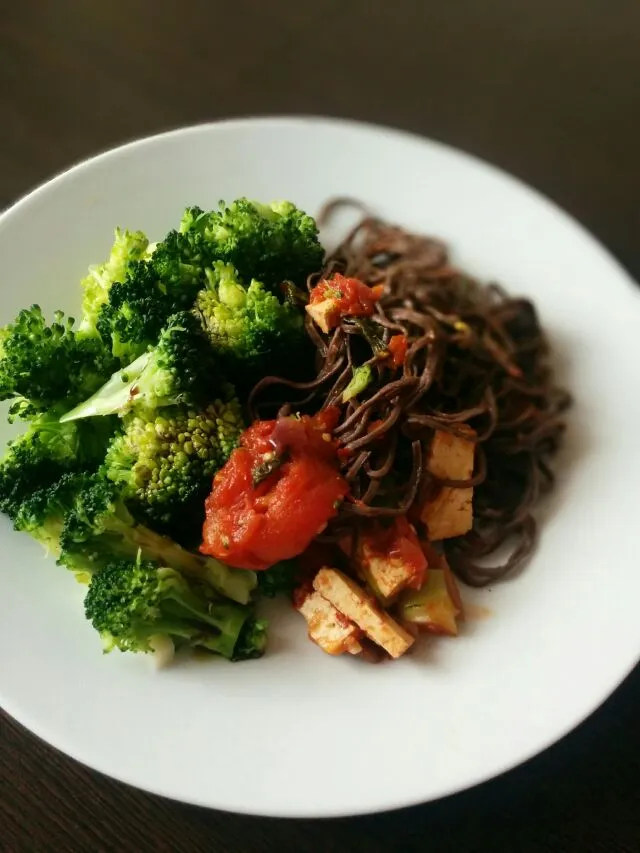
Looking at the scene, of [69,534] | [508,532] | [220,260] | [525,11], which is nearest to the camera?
[69,534]

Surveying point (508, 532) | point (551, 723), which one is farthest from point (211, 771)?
point (508, 532)

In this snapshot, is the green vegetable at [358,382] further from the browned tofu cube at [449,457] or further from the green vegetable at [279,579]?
the green vegetable at [279,579]

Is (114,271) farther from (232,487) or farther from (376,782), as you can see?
→ (376,782)

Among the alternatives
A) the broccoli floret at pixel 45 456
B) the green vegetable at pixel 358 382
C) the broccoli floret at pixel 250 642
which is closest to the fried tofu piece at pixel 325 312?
the green vegetable at pixel 358 382

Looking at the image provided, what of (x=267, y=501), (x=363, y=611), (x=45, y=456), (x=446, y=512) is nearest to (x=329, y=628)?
(x=363, y=611)

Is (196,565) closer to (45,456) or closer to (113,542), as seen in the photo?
(113,542)

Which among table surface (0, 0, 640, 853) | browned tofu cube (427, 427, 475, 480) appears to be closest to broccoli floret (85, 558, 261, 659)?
browned tofu cube (427, 427, 475, 480)
